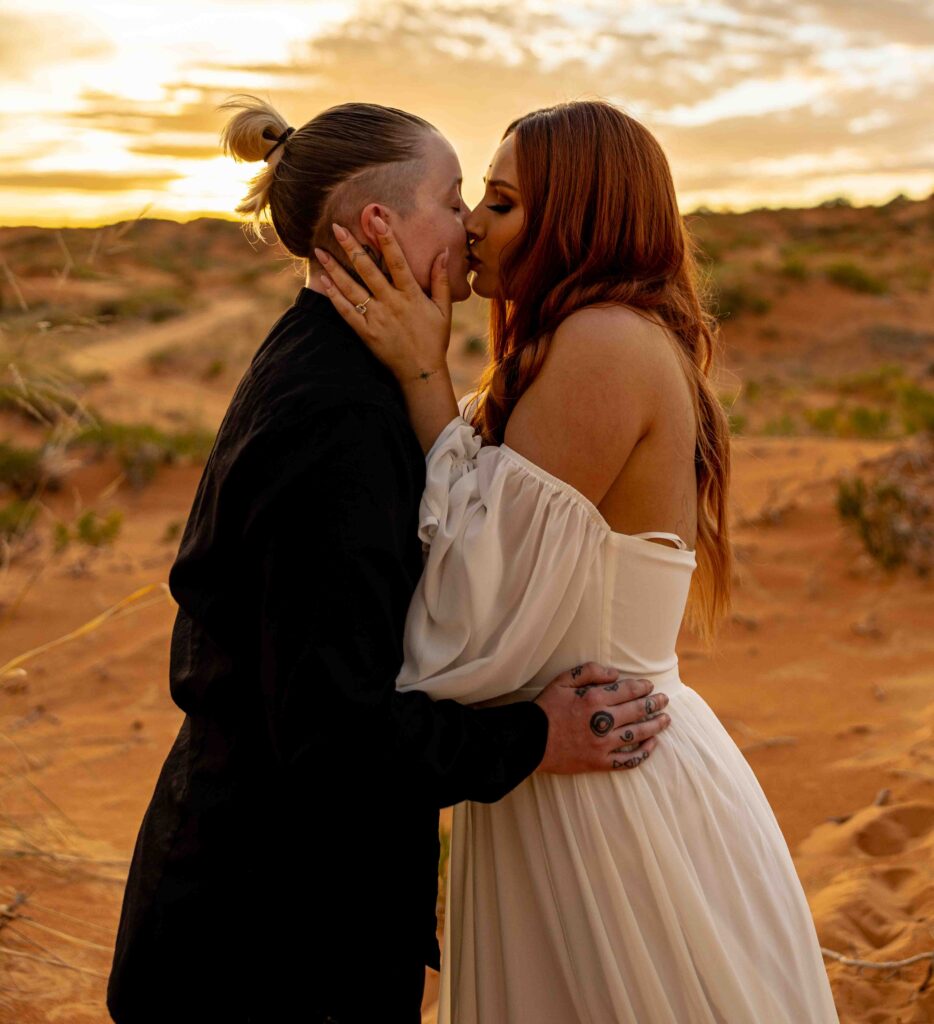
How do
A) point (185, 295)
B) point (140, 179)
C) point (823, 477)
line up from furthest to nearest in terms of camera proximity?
point (185, 295), point (823, 477), point (140, 179)

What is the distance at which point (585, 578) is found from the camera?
6.58 ft

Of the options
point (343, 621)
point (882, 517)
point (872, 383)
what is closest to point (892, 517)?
point (882, 517)

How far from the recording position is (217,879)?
6.21 ft

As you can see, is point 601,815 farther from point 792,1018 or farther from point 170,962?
point 170,962

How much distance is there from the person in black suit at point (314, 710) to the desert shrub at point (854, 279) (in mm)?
26006

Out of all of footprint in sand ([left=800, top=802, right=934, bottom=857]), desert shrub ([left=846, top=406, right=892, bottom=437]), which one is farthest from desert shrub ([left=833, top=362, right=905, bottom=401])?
footprint in sand ([left=800, top=802, right=934, bottom=857])

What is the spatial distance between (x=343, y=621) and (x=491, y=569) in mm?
324

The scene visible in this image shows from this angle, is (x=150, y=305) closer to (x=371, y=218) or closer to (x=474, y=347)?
(x=474, y=347)

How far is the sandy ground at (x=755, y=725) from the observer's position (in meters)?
3.37

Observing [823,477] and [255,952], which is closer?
[255,952]

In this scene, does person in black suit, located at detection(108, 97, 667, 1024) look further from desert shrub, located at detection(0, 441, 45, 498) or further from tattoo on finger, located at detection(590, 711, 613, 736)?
desert shrub, located at detection(0, 441, 45, 498)

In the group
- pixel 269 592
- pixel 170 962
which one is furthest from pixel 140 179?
pixel 170 962

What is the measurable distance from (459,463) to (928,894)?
8.74ft

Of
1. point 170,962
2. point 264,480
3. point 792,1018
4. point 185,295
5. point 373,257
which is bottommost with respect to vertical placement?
point 185,295
